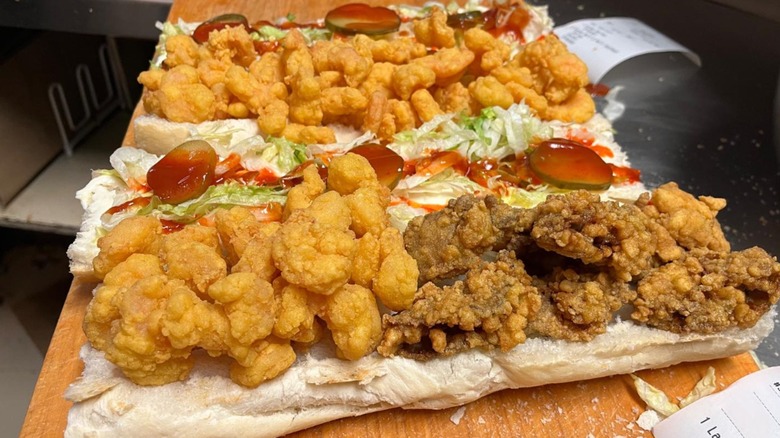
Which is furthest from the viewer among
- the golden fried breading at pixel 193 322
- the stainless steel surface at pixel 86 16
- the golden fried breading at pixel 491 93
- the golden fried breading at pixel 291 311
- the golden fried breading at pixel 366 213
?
the stainless steel surface at pixel 86 16

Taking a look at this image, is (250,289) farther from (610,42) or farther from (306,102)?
(610,42)

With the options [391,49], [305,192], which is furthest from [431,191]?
[391,49]

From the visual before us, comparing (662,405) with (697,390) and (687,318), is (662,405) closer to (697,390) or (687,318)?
(697,390)

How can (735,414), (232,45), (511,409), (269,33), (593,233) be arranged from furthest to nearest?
(269,33), (232,45), (511,409), (735,414), (593,233)

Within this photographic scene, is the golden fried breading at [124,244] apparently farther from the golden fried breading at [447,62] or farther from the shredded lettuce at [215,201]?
the golden fried breading at [447,62]

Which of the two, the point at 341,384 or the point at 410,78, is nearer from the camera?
the point at 341,384

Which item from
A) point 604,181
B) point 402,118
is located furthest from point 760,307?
point 402,118

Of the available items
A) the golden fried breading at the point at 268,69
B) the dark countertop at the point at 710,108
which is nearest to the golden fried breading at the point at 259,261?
the golden fried breading at the point at 268,69
